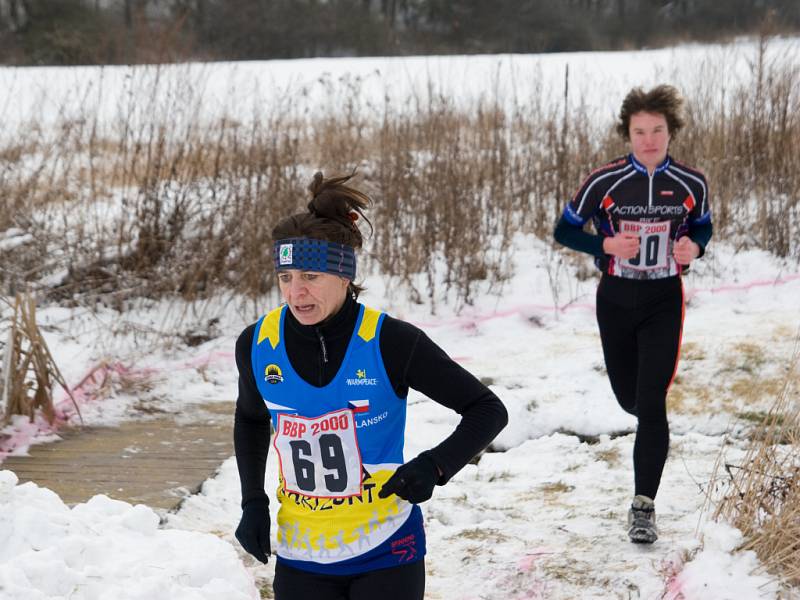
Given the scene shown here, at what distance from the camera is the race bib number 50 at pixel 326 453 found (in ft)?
7.38

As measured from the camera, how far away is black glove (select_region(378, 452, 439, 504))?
2.11m

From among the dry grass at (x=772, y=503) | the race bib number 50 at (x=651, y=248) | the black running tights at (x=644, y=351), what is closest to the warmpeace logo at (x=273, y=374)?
the dry grass at (x=772, y=503)

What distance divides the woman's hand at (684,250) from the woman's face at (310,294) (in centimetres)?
197

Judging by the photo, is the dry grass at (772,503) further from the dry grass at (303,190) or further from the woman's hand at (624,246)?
the dry grass at (303,190)

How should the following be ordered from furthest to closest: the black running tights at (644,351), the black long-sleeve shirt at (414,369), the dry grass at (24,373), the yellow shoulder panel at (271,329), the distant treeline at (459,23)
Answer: the distant treeline at (459,23), the dry grass at (24,373), the black running tights at (644,351), the yellow shoulder panel at (271,329), the black long-sleeve shirt at (414,369)

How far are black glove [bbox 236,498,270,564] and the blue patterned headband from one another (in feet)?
1.88

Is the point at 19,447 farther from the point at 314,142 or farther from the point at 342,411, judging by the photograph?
the point at 314,142

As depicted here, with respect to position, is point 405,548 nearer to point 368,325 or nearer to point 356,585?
point 356,585

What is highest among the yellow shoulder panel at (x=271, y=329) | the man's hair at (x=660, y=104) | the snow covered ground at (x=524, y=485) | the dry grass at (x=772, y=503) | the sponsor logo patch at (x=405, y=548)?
the man's hair at (x=660, y=104)

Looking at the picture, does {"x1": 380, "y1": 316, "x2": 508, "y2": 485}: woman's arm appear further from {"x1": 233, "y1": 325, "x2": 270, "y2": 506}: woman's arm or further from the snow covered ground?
the snow covered ground

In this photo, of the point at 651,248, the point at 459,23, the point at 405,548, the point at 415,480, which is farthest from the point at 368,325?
the point at 459,23

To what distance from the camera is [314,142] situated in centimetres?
1070

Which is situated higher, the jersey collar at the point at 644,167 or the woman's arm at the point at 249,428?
the jersey collar at the point at 644,167

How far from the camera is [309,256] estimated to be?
90.4 inches
